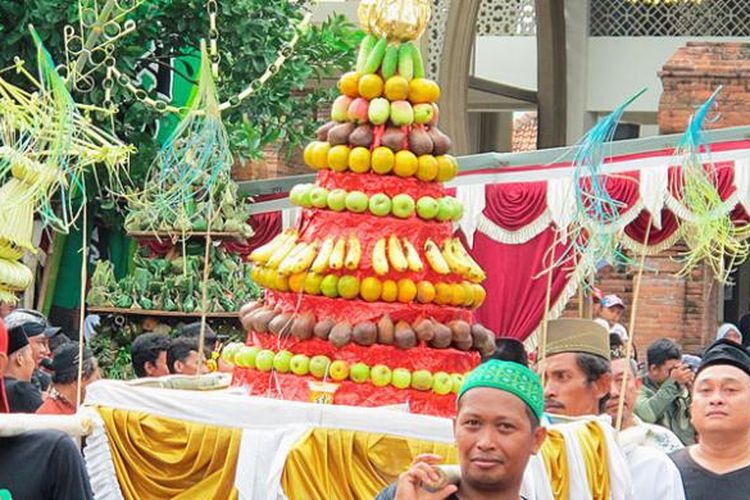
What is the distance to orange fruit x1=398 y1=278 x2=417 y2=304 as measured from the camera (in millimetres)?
7230

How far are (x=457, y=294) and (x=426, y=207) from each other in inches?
14.9

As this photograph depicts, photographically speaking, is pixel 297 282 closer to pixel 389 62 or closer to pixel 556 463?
pixel 389 62

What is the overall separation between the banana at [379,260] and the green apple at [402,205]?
16cm

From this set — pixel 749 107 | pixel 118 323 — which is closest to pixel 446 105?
pixel 749 107

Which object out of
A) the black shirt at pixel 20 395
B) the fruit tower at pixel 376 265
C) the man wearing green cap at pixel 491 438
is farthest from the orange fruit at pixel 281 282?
the man wearing green cap at pixel 491 438

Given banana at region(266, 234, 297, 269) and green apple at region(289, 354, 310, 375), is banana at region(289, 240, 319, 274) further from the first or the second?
green apple at region(289, 354, 310, 375)

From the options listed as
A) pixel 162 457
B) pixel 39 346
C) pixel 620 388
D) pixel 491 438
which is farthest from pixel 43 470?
pixel 39 346

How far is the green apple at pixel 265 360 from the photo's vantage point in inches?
290

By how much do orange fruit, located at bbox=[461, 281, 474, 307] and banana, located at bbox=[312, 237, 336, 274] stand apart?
1.91ft

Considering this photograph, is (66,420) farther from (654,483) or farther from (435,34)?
(435,34)

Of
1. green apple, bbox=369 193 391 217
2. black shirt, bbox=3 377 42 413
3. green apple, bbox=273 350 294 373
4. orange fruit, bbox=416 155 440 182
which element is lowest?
black shirt, bbox=3 377 42 413

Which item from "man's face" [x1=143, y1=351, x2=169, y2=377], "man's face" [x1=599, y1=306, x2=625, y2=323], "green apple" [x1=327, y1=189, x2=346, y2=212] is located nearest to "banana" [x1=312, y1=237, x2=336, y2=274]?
"green apple" [x1=327, y1=189, x2=346, y2=212]

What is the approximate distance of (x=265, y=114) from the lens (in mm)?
14891

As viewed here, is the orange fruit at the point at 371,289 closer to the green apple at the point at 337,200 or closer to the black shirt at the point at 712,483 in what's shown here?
the green apple at the point at 337,200
